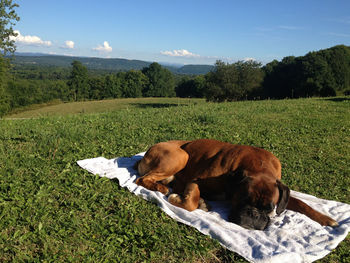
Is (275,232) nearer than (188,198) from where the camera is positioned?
Yes

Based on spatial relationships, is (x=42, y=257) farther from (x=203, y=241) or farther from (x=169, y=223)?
(x=203, y=241)

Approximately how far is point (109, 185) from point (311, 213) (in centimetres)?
342

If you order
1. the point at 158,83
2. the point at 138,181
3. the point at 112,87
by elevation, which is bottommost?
the point at 112,87

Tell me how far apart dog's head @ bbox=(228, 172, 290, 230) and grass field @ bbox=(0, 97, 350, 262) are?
1.85 ft

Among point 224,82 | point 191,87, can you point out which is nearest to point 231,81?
point 224,82

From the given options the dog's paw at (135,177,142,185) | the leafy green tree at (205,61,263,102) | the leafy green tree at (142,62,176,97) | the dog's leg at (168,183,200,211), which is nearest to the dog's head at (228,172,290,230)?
the dog's leg at (168,183,200,211)

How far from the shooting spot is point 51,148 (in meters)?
6.48

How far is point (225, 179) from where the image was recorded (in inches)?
170

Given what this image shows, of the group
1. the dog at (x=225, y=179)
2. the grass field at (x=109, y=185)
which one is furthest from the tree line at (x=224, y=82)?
the dog at (x=225, y=179)

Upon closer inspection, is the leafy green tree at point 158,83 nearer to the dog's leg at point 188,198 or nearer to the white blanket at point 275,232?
the dog's leg at point 188,198

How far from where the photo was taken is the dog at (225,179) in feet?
12.1

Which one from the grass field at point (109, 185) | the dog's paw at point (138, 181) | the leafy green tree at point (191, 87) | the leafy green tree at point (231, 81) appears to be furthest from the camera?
the leafy green tree at point (191, 87)

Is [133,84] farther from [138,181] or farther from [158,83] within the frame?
[138,181]

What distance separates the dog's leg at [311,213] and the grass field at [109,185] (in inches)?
12.5
